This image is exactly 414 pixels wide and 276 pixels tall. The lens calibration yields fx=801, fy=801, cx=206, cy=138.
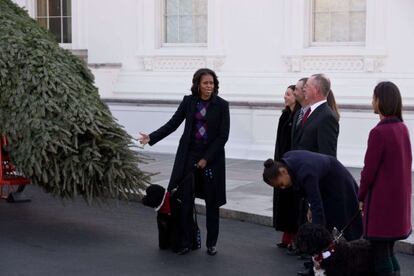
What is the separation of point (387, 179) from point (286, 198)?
6.78ft

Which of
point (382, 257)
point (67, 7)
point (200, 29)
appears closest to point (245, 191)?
point (200, 29)

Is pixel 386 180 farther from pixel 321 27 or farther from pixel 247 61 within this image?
pixel 247 61

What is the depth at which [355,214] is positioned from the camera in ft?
19.9

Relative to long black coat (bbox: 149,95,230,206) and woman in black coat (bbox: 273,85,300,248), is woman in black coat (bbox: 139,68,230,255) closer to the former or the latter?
long black coat (bbox: 149,95,230,206)

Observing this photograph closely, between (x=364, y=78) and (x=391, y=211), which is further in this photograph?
(x=364, y=78)

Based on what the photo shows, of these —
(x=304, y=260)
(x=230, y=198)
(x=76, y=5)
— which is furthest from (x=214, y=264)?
(x=76, y=5)

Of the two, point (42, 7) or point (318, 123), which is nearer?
point (318, 123)

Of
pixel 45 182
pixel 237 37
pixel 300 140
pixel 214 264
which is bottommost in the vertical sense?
pixel 214 264

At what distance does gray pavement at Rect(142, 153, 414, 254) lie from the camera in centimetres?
928

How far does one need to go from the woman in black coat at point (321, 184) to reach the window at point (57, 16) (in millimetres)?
11307

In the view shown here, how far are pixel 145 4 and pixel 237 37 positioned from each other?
6.85 ft

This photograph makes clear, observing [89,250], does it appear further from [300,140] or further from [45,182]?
[300,140]

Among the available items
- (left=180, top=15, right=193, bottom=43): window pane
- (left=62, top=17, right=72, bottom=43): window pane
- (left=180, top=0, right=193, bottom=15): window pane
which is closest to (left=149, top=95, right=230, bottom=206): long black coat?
(left=180, top=15, right=193, bottom=43): window pane

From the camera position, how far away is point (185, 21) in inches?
601
